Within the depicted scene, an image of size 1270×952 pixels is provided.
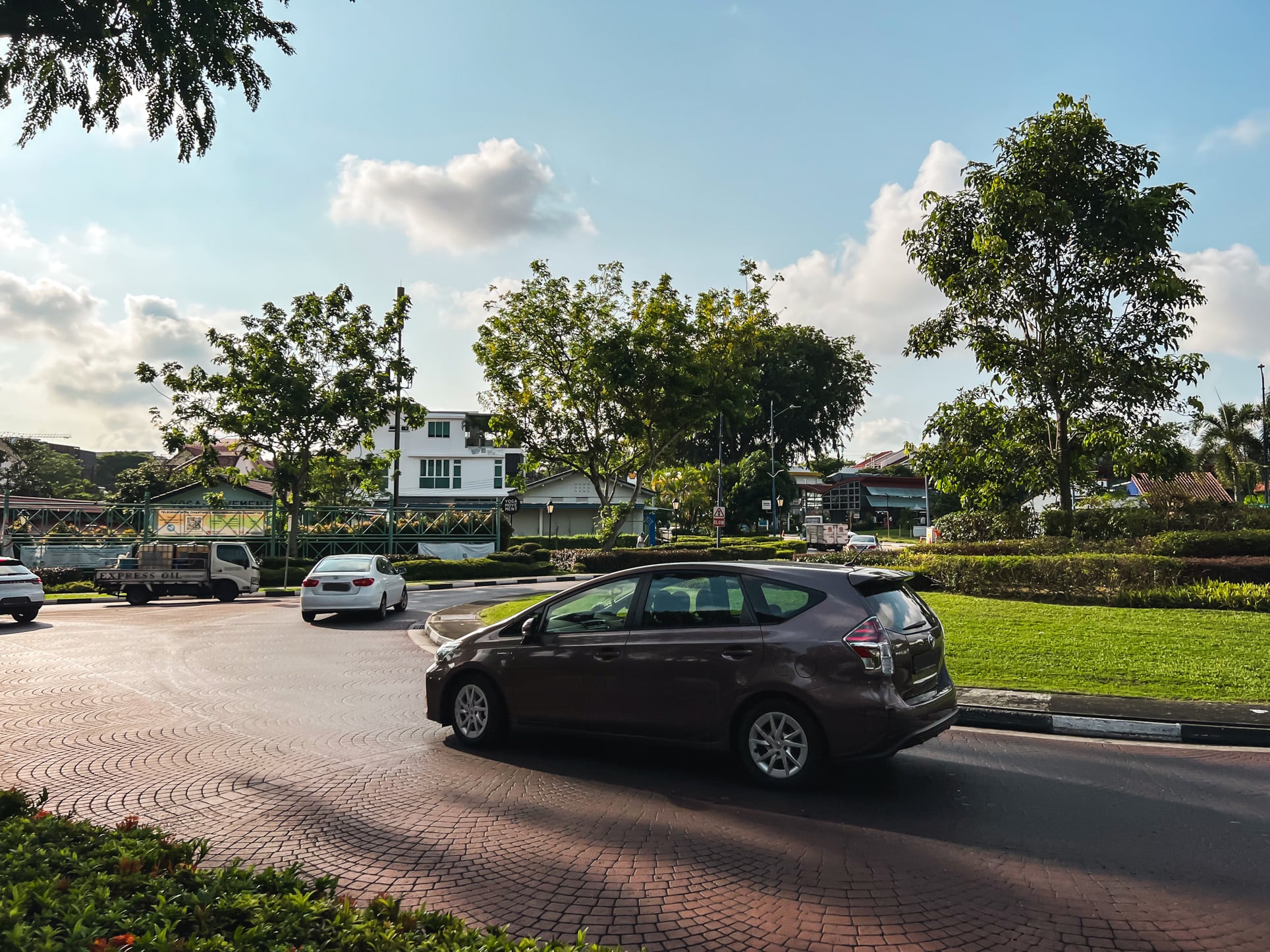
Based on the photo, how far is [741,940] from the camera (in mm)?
3646

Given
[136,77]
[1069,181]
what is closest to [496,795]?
[136,77]

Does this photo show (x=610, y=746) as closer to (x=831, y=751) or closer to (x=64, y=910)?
(x=831, y=751)

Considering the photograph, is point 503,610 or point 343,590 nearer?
point 503,610

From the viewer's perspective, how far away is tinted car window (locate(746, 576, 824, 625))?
5977 mm

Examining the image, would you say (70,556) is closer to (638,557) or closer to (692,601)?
(638,557)

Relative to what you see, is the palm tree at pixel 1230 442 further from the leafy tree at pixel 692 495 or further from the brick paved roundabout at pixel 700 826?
the brick paved roundabout at pixel 700 826

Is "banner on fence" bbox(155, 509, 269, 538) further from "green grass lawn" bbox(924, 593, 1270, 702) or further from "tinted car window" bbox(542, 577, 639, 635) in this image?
"tinted car window" bbox(542, 577, 639, 635)

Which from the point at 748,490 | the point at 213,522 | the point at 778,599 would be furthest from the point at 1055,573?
the point at 748,490

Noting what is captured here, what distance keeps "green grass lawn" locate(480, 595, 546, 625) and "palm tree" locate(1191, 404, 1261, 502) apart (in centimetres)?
5288

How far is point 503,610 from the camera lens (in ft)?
58.5

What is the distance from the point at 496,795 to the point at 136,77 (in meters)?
5.29

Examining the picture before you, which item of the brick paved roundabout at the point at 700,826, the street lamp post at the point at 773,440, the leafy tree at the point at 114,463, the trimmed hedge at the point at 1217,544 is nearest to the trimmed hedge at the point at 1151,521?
the trimmed hedge at the point at 1217,544

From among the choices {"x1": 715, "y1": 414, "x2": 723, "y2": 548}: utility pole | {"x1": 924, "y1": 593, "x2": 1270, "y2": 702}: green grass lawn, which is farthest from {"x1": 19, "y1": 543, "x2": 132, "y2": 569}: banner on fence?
{"x1": 924, "y1": 593, "x2": 1270, "y2": 702}: green grass lawn

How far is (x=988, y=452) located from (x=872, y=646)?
16.0m
